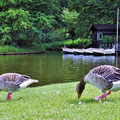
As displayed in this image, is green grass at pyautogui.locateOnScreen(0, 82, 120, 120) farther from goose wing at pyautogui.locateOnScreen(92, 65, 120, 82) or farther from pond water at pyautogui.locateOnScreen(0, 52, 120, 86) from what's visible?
pond water at pyautogui.locateOnScreen(0, 52, 120, 86)

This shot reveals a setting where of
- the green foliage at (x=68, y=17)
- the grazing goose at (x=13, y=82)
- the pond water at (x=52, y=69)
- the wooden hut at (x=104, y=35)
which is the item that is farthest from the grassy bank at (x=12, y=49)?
the grazing goose at (x=13, y=82)

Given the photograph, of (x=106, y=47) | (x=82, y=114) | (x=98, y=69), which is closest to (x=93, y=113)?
(x=82, y=114)

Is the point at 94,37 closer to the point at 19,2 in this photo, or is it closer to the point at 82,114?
the point at 19,2

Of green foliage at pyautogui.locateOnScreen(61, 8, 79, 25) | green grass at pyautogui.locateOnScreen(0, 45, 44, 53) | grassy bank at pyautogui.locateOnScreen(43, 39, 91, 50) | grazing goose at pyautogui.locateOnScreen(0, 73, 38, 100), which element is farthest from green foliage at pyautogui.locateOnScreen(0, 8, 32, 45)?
grazing goose at pyautogui.locateOnScreen(0, 73, 38, 100)

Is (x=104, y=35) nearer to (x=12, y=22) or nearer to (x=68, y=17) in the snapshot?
(x=68, y=17)

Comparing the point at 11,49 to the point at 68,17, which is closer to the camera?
the point at 11,49

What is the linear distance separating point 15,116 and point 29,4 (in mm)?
52606

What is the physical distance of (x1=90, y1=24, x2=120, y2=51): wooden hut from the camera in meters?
49.3

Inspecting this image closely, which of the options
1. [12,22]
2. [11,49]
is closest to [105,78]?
[11,49]

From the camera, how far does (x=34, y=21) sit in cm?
5569

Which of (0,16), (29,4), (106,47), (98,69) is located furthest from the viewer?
(29,4)

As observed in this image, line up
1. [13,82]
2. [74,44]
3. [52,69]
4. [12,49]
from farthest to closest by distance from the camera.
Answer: [74,44], [12,49], [52,69], [13,82]

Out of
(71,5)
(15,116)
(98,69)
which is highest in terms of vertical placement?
(71,5)

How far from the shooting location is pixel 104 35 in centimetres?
5197
